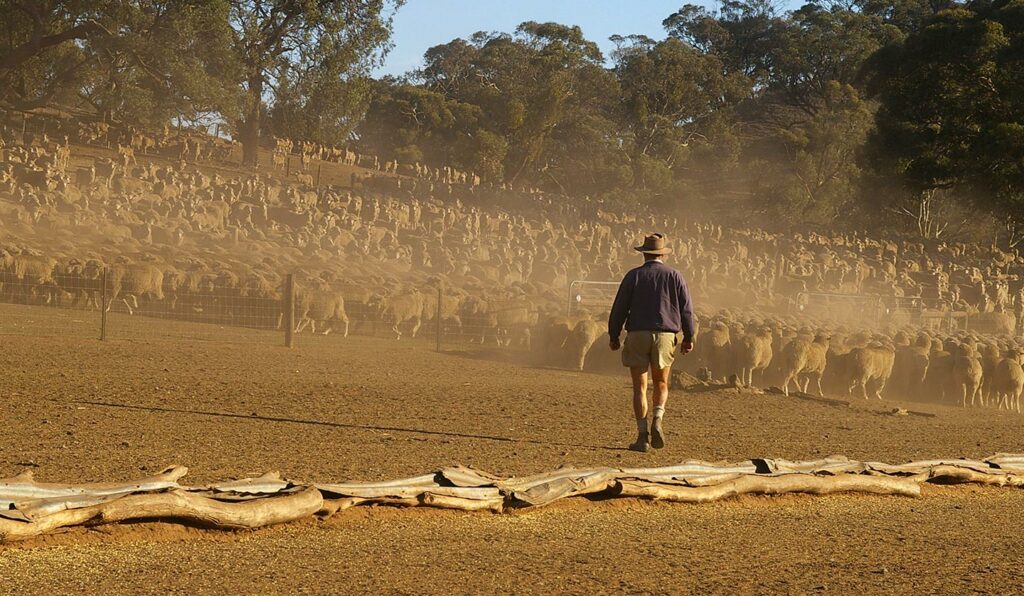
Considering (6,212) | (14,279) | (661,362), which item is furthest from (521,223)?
(661,362)

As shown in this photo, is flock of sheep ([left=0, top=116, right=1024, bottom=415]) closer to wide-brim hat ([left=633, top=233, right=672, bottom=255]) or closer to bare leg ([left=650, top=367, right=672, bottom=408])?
wide-brim hat ([left=633, top=233, right=672, bottom=255])

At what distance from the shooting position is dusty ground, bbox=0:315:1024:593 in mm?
6359

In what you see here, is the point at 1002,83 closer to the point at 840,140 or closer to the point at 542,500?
the point at 542,500

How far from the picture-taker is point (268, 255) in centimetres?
3622

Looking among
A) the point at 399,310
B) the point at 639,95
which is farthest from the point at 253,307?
the point at 639,95

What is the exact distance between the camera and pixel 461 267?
39.8 m

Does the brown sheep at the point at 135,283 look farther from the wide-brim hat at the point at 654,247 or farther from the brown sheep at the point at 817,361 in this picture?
the wide-brim hat at the point at 654,247

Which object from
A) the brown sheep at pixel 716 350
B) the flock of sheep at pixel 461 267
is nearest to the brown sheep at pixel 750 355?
the flock of sheep at pixel 461 267

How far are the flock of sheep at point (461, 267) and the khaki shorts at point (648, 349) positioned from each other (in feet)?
28.8

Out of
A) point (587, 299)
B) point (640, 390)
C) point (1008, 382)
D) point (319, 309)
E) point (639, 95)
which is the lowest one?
point (640, 390)

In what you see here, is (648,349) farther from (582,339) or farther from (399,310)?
(399,310)

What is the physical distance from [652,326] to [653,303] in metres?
0.22

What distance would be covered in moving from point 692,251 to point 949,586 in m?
43.6

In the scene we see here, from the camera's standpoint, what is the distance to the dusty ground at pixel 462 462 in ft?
20.9
